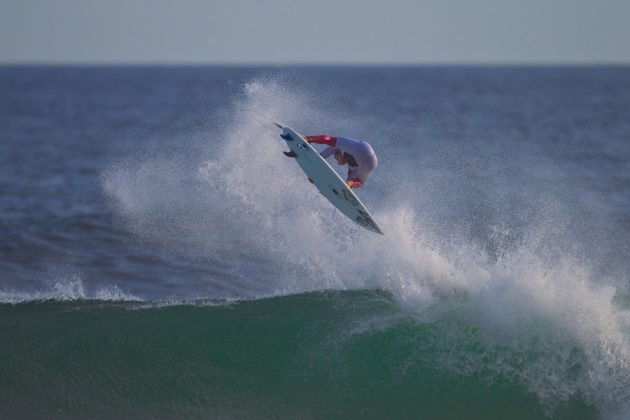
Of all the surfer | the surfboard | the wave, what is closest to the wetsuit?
the surfer

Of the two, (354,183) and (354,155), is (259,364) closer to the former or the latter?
(354,183)

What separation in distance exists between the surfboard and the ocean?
1086 mm

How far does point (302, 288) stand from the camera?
42.2ft

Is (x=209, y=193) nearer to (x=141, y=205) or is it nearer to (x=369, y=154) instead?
(x=141, y=205)

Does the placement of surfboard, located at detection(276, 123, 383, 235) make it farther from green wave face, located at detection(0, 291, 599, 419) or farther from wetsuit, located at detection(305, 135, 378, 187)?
green wave face, located at detection(0, 291, 599, 419)

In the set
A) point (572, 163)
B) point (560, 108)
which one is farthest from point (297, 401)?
point (560, 108)

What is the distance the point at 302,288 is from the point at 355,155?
2.64m

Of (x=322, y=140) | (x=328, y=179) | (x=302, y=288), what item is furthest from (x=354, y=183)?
(x=302, y=288)

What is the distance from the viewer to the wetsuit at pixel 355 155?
1141cm

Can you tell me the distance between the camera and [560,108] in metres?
54.9

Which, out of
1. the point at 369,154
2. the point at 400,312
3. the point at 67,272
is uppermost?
the point at 369,154

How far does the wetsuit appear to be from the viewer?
11414 millimetres

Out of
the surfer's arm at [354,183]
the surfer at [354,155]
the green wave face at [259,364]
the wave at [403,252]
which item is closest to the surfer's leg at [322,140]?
the surfer at [354,155]

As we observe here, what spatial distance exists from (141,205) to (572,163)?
14933mm
